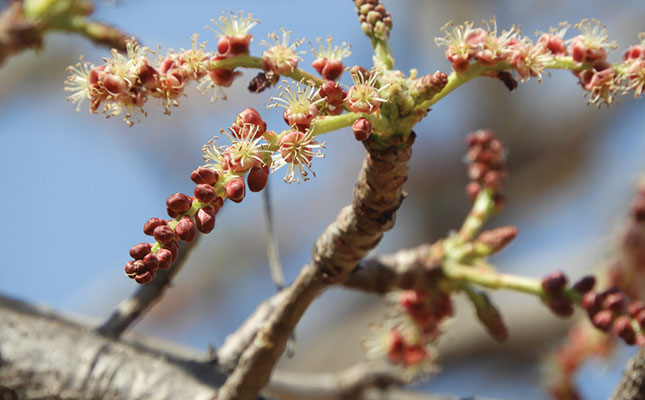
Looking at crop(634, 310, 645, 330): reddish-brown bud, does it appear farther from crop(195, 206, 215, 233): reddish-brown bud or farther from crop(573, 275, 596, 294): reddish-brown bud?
crop(195, 206, 215, 233): reddish-brown bud

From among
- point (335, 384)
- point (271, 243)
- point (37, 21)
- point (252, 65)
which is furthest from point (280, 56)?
point (335, 384)

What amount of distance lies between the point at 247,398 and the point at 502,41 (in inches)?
36.8

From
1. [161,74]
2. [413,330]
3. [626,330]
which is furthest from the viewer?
[413,330]

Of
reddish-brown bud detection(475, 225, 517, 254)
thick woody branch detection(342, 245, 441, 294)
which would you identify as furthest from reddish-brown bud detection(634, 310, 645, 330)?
thick woody branch detection(342, 245, 441, 294)

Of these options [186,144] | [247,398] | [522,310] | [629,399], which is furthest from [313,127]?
[186,144]

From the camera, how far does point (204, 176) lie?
1137 mm

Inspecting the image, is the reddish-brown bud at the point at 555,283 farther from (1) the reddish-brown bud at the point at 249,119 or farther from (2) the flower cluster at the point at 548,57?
(1) the reddish-brown bud at the point at 249,119

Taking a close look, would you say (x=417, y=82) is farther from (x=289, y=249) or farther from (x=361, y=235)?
(x=289, y=249)

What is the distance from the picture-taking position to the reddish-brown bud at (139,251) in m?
1.09

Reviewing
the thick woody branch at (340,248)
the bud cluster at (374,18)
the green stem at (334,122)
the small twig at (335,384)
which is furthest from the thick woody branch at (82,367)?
the bud cluster at (374,18)

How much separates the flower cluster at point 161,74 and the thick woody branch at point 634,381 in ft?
3.15

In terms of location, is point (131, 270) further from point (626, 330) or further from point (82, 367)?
point (626, 330)

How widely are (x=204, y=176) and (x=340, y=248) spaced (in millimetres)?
457

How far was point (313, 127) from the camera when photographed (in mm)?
1233
